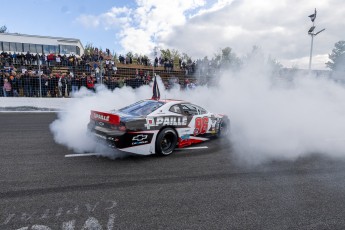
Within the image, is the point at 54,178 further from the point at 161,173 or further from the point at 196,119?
the point at 196,119

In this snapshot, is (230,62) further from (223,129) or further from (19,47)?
(19,47)

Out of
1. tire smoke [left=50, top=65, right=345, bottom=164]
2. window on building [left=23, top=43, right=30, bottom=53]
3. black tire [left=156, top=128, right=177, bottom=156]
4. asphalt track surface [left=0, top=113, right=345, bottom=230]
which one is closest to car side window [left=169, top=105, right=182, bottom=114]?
black tire [left=156, top=128, right=177, bottom=156]

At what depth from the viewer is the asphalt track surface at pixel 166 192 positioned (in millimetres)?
2953

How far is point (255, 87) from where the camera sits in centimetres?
969

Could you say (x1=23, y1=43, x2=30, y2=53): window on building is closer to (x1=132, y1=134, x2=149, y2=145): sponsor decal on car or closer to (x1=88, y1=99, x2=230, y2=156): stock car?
(x1=88, y1=99, x2=230, y2=156): stock car

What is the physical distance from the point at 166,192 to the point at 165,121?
209 cm

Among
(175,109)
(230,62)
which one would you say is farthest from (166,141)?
(230,62)

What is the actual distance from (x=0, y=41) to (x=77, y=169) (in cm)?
2854

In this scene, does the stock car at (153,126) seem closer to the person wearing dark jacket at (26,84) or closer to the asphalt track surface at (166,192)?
the asphalt track surface at (166,192)

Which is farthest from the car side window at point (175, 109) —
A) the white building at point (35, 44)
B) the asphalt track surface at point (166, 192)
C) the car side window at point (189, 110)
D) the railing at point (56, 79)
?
the white building at point (35, 44)

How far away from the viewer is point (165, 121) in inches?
219

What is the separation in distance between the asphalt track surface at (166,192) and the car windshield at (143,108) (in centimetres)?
94

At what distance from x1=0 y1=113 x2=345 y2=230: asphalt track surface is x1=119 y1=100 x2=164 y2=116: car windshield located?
0.94 metres

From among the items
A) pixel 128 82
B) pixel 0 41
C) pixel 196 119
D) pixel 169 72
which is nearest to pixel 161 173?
pixel 196 119
